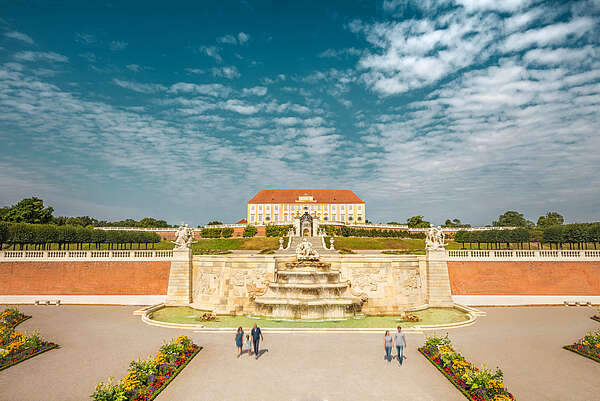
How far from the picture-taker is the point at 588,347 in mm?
16250

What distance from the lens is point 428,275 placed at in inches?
1148

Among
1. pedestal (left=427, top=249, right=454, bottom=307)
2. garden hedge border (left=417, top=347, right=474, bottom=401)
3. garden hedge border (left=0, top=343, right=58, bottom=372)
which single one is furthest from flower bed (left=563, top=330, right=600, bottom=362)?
garden hedge border (left=0, top=343, right=58, bottom=372)

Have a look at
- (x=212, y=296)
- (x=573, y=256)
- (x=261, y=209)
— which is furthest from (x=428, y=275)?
(x=261, y=209)

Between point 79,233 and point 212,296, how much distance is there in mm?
28916

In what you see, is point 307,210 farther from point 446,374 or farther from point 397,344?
point 446,374

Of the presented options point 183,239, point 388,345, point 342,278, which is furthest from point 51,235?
point 388,345

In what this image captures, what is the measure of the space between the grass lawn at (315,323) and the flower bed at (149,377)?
6807 millimetres

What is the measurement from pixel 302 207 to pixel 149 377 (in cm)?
10158

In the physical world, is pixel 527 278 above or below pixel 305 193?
below

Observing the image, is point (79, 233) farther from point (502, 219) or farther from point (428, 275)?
point (502, 219)

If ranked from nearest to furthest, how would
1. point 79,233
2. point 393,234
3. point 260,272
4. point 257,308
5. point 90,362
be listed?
point 90,362
point 257,308
point 260,272
point 79,233
point 393,234

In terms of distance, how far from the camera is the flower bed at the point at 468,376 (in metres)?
11.0

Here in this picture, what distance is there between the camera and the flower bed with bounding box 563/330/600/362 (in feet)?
51.0

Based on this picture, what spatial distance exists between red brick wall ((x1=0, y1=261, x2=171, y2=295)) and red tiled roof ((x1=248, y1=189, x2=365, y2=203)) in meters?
83.2
